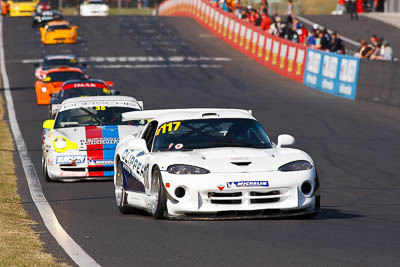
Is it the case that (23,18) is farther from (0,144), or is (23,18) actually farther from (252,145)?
(252,145)

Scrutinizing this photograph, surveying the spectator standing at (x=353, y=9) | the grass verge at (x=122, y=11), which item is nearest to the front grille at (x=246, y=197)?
the spectator standing at (x=353, y=9)

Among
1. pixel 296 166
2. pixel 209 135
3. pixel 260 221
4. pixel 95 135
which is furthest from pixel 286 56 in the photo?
pixel 260 221

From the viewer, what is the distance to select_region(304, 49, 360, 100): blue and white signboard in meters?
32.6

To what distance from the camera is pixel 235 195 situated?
35.7ft

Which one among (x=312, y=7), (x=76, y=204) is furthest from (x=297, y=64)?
(x=312, y=7)

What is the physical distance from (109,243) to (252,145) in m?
2.67

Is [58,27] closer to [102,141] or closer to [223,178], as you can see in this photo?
[102,141]

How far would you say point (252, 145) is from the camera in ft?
38.8

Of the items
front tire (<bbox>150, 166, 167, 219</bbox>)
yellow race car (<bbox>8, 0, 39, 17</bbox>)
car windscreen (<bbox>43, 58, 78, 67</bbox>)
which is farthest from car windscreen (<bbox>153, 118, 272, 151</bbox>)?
yellow race car (<bbox>8, 0, 39, 17</bbox>)

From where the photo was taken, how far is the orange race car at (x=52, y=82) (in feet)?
110

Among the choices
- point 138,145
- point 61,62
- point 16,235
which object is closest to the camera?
point 16,235

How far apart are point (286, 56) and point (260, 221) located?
101ft

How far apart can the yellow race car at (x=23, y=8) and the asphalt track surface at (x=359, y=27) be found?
1945 cm

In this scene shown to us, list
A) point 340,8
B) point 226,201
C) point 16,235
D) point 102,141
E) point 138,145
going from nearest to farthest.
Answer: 1. point 16,235
2. point 226,201
3. point 138,145
4. point 102,141
5. point 340,8
